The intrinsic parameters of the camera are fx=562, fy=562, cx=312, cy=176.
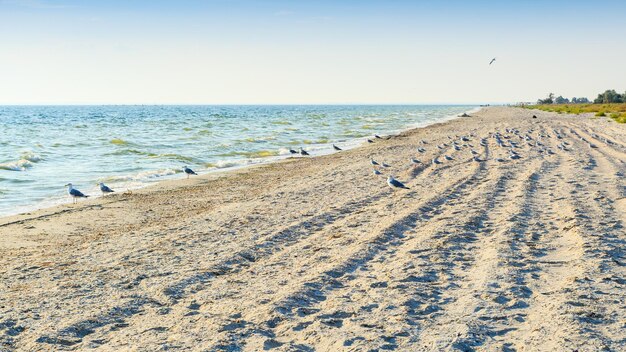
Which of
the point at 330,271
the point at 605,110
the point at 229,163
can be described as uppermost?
the point at 605,110

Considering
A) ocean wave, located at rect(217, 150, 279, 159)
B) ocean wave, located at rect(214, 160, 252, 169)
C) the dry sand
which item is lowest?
ocean wave, located at rect(217, 150, 279, 159)

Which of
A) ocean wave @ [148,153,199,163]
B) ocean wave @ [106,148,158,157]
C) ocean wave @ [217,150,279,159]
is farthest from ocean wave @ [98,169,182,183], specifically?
ocean wave @ [217,150,279,159]

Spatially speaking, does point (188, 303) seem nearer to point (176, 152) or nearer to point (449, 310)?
point (449, 310)

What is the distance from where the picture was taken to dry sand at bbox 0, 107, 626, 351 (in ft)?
16.0

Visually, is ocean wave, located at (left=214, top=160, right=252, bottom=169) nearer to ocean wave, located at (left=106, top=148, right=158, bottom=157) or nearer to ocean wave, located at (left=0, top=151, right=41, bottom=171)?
ocean wave, located at (left=106, top=148, right=158, bottom=157)

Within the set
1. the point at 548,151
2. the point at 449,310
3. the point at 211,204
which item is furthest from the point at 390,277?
the point at 548,151

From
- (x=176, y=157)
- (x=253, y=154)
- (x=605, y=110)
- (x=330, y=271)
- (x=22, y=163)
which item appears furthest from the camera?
(x=605, y=110)

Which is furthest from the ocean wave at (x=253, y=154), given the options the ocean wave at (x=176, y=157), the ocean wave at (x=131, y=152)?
the ocean wave at (x=131, y=152)

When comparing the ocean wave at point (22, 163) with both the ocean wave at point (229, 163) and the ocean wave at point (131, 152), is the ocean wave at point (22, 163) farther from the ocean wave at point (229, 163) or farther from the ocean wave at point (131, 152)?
the ocean wave at point (229, 163)

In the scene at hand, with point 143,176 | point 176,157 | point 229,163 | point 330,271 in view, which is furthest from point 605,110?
point 330,271

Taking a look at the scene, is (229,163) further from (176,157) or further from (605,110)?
(605,110)

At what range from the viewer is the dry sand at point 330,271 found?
16.0 feet

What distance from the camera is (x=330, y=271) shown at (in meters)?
6.64

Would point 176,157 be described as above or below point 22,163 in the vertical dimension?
below
